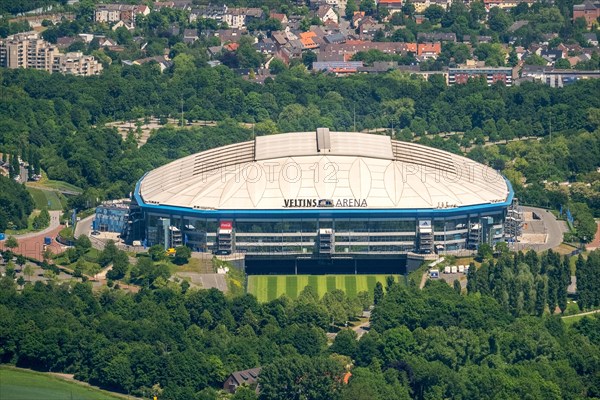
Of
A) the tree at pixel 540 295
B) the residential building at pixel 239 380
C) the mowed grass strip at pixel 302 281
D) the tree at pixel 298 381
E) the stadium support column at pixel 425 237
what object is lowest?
the mowed grass strip at pixel 302 281

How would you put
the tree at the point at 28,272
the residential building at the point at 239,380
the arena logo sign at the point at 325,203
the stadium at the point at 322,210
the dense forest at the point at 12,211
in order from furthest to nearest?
the dense forest at the point at 12,211
the stadium at the point at 322,210
the arena logo sign at the point at 325,203
the tree at the point at 28,272
the residential building at the point at 239,380

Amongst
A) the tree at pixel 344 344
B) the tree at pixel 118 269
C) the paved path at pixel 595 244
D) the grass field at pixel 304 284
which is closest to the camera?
the tree at pixel 344 344

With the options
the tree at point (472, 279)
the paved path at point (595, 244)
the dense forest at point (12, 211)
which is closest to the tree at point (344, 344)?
the tree at point (472, 279)

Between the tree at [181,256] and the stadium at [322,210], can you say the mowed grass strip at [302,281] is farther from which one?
the tree at [181,256]

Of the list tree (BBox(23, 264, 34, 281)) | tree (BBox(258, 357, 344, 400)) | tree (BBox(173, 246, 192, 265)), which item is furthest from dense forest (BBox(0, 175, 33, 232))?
tree (BBox(258, 357, 344, 400))

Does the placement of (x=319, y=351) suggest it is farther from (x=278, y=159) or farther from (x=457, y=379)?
(x=278, y=159)
